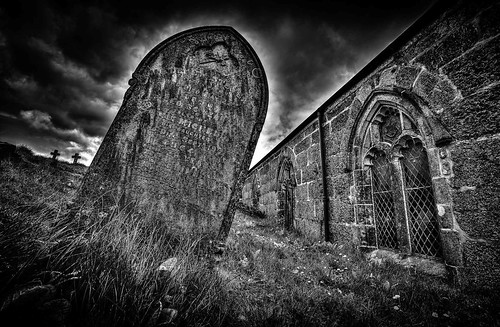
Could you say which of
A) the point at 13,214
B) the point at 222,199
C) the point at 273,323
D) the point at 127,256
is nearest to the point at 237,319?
the point at 273,323

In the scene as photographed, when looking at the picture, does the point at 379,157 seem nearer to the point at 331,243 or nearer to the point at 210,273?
the point at 331,243

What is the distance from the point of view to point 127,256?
1629 mm

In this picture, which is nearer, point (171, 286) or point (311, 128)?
point (171, 286)

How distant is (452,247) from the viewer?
283 centimetres

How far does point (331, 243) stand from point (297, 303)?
3.34 m

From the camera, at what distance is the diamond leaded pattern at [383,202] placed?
4.05 m

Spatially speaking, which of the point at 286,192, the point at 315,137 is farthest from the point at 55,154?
the point at 315,137

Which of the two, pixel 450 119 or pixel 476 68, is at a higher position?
pixel 476 68

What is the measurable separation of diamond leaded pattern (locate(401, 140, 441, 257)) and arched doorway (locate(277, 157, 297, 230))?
3.80m

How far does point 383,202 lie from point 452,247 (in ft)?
4.83

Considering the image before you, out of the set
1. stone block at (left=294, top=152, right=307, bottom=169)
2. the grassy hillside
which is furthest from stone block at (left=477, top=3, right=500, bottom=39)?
Answer: stone block at (left=294, top=152, right=307, bottom=169)

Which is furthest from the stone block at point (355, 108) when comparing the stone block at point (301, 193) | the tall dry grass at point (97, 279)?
the tall dry grass at point (97, 279)

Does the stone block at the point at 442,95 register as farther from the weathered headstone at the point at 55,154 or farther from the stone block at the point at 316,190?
the weathered headstone at the point at 55,154

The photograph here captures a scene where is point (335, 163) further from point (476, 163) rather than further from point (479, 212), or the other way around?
point (479, 212)
